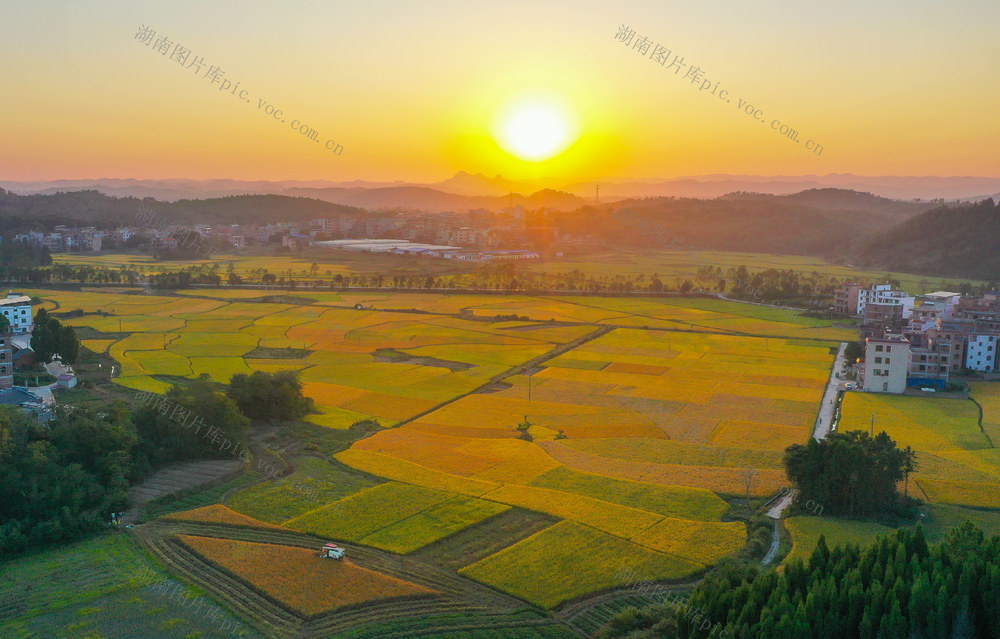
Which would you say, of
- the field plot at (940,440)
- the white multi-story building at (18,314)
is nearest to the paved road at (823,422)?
the field plot at (940,440)

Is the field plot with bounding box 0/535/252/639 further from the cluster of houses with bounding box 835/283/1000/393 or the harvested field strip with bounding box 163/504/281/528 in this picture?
the cluster of houses with bounding box 835/283/1000/393

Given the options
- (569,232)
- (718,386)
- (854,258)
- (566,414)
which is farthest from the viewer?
(569,232)

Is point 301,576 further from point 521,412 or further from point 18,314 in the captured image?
point 18,314

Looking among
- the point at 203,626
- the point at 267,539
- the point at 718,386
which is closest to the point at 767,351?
the point at 718,386

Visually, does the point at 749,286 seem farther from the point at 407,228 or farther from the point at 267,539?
the point at 407,228

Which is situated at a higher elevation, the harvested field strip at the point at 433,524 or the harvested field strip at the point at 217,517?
the harvested field strip at the point at 433,524

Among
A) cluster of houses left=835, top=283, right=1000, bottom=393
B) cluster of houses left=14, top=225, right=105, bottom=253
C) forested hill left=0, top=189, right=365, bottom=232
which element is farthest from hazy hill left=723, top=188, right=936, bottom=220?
cluster of houses left=14, top=225, right=105, bottom=253

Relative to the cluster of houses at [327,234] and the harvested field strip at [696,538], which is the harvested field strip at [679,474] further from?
the cluster of houses at [327,234]
